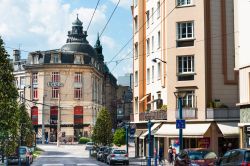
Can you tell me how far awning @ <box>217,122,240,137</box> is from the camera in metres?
42.0

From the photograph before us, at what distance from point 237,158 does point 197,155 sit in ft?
23.1

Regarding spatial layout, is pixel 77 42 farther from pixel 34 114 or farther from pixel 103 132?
pixel 103 132

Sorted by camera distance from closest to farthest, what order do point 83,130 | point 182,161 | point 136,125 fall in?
point 182,161, point 136,125, point 83,130

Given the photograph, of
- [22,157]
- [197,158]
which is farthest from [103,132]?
[197,158]

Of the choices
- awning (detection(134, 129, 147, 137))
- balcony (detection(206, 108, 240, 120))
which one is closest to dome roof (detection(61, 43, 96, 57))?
awning (detection(134, 129, 147, 137))

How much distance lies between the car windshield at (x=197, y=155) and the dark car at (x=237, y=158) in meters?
5.02

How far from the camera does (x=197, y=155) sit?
2620 cm

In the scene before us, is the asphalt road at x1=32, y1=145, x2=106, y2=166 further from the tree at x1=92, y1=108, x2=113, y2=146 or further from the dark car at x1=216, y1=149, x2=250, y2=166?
the dark car at x1=216, y1=149, x2=250, y2=166

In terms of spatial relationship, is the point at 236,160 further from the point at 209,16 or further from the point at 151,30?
the point at 151,30

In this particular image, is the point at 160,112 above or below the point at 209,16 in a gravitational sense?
below

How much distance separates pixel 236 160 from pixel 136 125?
38957 millimetres

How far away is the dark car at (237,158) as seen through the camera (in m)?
18.5

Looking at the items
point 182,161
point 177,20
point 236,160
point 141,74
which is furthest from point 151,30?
point 236,160

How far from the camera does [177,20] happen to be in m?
45.2
